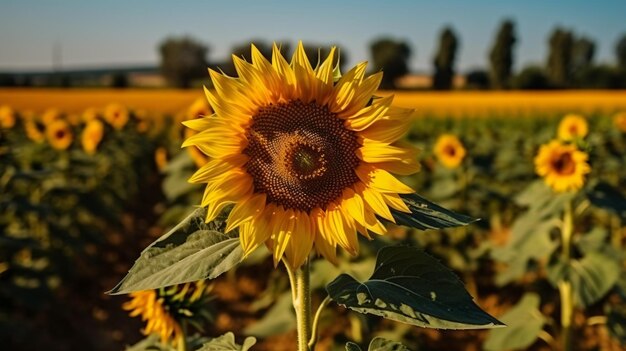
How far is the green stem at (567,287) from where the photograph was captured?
340 cm

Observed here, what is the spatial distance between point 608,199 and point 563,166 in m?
0.42

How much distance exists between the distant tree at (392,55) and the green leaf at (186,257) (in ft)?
135

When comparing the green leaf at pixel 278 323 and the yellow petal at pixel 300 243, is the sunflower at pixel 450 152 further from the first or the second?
the yellow petal at pixel 300 243

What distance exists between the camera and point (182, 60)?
49562 millimetres

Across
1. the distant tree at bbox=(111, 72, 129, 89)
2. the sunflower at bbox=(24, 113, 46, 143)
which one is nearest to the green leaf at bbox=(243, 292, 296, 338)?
the sunflower at bbox=(24, 113, 46, 143)

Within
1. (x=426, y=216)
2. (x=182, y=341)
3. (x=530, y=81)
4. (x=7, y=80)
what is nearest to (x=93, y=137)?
(x=182, y=341)

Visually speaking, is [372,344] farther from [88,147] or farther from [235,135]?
[88,147]

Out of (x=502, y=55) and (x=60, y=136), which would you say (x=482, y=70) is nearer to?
(x=502, y=55)

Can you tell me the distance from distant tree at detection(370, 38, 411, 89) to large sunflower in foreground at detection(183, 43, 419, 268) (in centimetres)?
4103

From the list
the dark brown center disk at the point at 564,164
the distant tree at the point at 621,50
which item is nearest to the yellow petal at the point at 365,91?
the dark brown center disk at the point at 564,164

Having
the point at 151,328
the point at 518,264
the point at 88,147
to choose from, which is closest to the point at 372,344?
the point at 151,328

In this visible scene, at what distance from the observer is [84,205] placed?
607 centimetres

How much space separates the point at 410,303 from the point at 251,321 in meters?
4.19

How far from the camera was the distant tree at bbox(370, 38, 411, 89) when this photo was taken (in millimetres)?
43422
